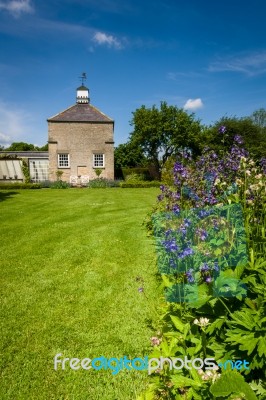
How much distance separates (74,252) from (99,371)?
393 centimetres

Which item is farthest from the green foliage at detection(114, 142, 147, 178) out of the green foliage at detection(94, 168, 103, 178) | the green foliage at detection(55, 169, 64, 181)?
the green foliage at detection(55, 169, 64, 181)

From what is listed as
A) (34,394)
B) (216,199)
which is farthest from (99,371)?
(216,199)

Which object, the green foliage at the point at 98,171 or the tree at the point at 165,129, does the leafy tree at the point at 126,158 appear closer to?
the tree at the point at 165,129

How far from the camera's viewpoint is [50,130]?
106ft

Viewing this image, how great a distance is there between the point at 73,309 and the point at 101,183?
84.2 ft

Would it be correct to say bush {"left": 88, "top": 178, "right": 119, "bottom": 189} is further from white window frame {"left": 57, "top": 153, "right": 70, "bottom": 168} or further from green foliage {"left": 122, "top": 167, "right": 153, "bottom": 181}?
green foliage {"left": 122, "top": 167, "right": 153, "bottom": 181}

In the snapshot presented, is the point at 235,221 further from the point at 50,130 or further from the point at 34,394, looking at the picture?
the point at 50,130

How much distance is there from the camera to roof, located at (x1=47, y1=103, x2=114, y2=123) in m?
32.7

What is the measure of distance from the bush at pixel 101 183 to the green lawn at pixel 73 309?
21212 mm

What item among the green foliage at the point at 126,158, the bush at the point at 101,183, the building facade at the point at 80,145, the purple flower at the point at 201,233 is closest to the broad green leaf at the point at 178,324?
the purple flower at the point at 201,233

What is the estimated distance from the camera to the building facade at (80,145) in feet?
107

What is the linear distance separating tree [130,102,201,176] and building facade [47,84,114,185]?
6.24 metres

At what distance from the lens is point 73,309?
4.20 meters

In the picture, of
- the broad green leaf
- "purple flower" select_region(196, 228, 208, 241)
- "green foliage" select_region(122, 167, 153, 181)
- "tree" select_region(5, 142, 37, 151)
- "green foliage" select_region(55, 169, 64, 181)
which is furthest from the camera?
"tree" select_region(5, 142, 37, 151)
